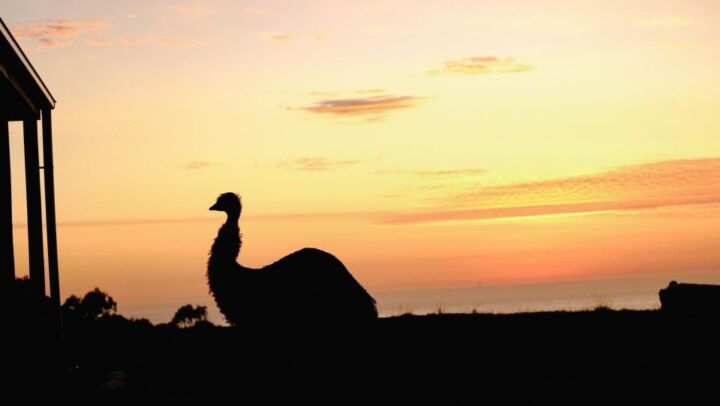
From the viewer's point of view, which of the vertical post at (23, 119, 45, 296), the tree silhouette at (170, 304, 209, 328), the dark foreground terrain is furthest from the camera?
the tree silhouette at (170, 304, 209, 328)

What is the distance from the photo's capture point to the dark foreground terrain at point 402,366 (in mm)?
15352


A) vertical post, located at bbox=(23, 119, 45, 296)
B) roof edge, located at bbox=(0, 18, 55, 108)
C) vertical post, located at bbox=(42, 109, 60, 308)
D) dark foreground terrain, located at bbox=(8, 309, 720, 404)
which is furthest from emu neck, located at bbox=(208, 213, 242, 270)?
roof edge, located at bbox=(0, 18, 55, 108)

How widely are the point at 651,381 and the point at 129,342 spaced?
10.1 m

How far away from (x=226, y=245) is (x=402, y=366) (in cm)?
309

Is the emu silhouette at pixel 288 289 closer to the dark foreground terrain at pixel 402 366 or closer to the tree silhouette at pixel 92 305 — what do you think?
the dark foreground terrain at pixel 402 366

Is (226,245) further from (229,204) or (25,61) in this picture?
(25,61)

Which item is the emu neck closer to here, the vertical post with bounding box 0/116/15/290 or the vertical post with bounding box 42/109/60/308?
the vertical post with bounding box 42/109/60/308

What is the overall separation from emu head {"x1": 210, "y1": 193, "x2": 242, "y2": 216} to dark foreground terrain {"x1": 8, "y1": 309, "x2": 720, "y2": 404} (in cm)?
177

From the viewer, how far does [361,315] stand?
17.8 meters

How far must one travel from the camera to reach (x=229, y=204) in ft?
65.0

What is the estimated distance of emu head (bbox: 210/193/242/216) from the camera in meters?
19.7

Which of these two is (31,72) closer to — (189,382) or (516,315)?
(189,382)

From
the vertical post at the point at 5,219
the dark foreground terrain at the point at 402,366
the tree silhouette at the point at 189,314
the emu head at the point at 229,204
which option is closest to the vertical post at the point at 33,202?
the vertical post at the point at 5,219

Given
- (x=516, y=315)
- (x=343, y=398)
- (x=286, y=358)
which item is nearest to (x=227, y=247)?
(x=286, y=358)
